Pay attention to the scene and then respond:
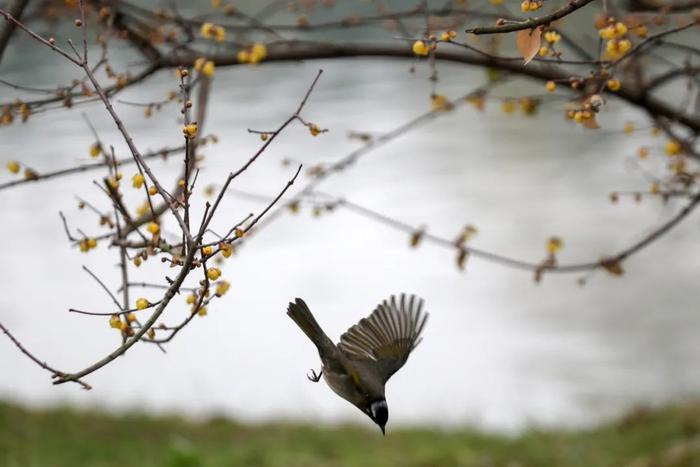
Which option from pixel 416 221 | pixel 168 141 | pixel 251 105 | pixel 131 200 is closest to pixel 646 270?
pixel 416 221

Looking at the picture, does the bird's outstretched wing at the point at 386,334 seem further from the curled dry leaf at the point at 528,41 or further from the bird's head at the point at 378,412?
the curled dry leaf at the point at 528,41

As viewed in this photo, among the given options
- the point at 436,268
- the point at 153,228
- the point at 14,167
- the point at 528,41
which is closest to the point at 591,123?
the point at 528,41

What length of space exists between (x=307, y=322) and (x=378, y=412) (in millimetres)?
142

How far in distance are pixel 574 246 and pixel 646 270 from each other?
0.71 m

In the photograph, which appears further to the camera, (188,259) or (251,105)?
(251,105)

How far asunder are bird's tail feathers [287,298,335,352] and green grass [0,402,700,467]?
3440mm

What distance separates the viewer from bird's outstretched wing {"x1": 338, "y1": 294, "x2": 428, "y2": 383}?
4.25ft

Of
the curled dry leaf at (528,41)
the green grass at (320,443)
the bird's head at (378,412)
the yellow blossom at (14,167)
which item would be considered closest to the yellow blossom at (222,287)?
the bird's head at (378,412)

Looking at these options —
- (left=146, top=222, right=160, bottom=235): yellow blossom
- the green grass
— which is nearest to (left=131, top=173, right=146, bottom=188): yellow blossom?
(left=146, top=222, right=160, bottom=235): yellow blossom

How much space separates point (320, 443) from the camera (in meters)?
5.38

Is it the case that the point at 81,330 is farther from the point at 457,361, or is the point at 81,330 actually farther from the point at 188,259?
the point at 188,259

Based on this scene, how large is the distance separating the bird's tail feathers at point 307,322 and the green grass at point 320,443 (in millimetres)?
3440

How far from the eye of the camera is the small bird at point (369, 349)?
3.62ft

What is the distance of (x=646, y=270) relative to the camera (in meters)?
8.78
